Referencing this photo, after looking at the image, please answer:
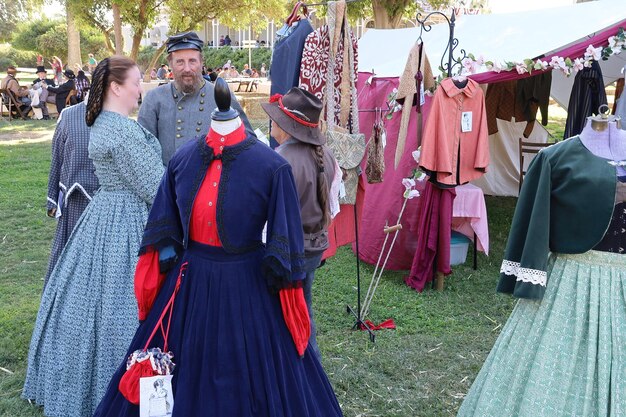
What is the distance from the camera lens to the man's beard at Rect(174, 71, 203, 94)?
3844 mm

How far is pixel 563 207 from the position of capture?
2789 mm

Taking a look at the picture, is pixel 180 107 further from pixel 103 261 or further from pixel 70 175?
pixel 103 261

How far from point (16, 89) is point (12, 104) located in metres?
0.59

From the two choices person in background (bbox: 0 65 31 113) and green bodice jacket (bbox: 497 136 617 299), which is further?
person in background (bbox: 0 65 31 113)

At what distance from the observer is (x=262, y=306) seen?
2.48 meters

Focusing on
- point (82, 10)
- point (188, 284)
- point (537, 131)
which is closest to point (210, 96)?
point (188, 284)

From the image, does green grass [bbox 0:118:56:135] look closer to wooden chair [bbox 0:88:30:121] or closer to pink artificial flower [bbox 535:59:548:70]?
wooden chair [bbox 0:88:30:121]

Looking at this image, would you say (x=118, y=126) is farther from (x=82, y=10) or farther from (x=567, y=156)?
(x=82, y=10)

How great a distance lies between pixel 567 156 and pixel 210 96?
2111 mm

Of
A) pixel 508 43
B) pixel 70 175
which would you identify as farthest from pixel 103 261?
pixel 508 43

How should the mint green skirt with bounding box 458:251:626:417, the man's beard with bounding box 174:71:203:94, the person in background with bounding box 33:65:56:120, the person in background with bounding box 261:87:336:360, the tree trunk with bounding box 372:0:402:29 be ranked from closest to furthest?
the mint green skirt with bounding box 458:251:626:417
the person in background with bounding box 261:87:336:360
the man's beard with bounding box 174:71:203:94
the tree trunk with bounding box 372:0:402:29
the person in background with bounding box 33:65:56:120

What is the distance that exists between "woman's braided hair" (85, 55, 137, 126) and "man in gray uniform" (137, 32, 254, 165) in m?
0.53

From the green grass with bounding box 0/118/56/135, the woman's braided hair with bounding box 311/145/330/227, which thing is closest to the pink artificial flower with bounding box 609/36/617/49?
the woman's braided hair with bounding box 311/145/330/227

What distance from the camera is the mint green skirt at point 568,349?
8.59 feet
